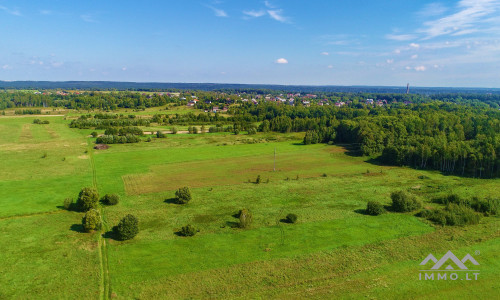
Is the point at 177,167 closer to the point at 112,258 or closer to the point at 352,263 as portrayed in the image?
the point at 112,258

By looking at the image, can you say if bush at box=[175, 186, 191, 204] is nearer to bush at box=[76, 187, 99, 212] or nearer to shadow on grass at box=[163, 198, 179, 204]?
shadow on grass at box=[163, 198, 179, 204]

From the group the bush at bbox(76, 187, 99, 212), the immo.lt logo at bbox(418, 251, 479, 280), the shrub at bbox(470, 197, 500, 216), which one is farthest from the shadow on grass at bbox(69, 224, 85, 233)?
the shrub at bbox(470, 197, 500, 216)

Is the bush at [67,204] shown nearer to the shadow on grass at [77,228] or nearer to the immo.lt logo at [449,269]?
the shadow on grass at [77,228]

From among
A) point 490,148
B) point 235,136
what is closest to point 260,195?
point 490,148

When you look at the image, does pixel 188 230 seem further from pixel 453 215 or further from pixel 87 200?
pixel 453 215

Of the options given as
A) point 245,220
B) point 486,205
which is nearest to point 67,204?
point 245,220

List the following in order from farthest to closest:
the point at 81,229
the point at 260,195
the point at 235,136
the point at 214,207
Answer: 1. the point at 235,136
2. the point at 260,195
3. the point at 214,207
4. the point at 81,229
